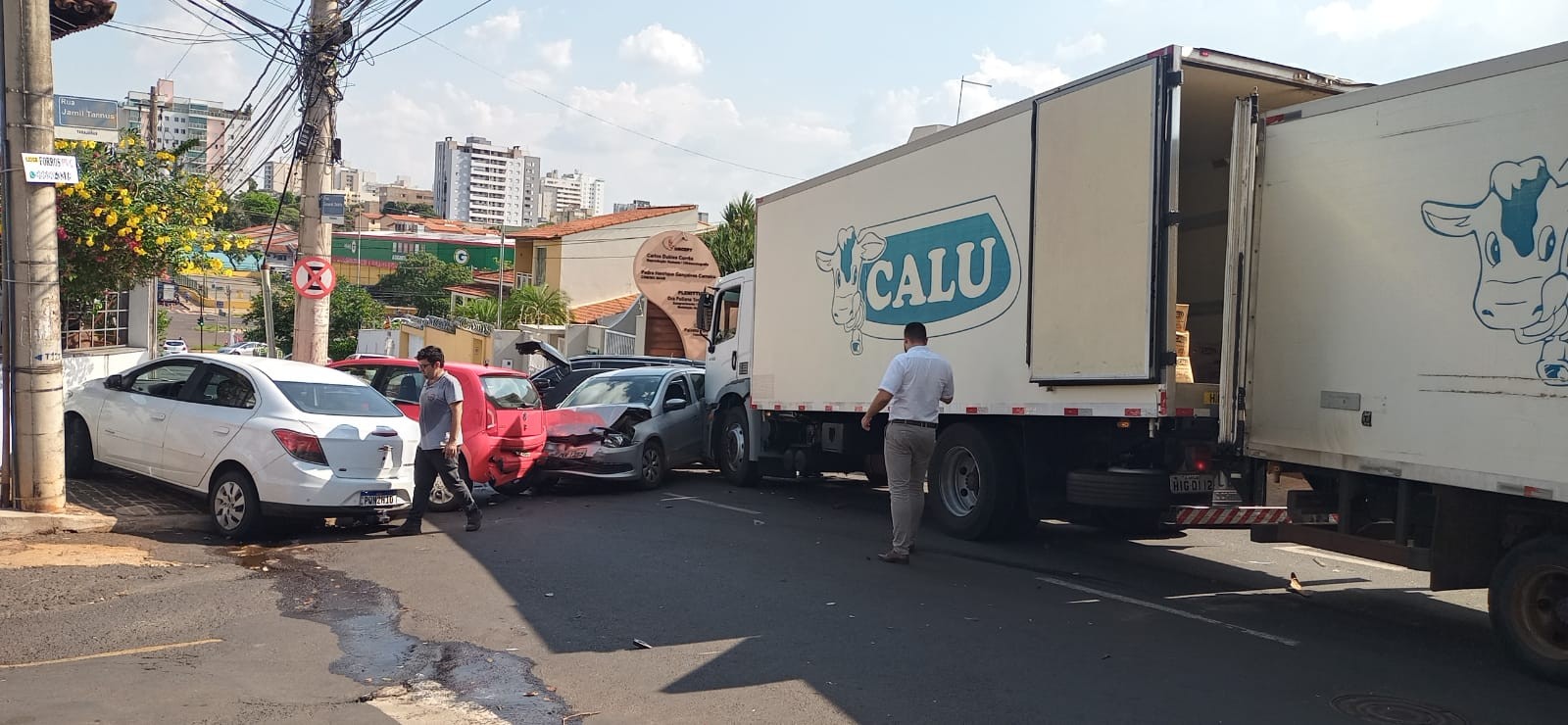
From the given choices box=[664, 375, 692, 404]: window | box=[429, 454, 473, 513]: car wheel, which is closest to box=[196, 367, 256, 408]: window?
box=[429, 454, 473, 513]: car wheel

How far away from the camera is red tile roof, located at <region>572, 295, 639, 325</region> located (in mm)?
46531

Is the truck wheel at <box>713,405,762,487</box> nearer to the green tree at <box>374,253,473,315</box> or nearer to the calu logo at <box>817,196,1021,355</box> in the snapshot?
the calu logo at <box>817,196,1021,355</box>

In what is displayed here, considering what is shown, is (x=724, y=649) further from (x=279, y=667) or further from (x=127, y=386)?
(x=127, y=386)

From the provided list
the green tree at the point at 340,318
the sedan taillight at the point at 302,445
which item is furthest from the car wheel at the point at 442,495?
the green tree at the point at 340,318

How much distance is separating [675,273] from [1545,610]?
29219 millimetres

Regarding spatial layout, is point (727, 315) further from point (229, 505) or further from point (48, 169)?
point (48, 169)

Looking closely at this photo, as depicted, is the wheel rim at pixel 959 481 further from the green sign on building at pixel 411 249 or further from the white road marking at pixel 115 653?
the green sign on building at pixel 411 249

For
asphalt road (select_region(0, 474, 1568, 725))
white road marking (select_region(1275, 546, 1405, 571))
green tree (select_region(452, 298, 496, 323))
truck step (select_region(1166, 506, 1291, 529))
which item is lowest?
white road marking (select_region(1275, 546, 1405, 571))

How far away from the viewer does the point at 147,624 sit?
6613mm

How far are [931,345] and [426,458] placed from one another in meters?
4.55

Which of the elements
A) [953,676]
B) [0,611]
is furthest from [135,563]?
[953,676]

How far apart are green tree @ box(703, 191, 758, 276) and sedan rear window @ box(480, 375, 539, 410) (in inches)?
948

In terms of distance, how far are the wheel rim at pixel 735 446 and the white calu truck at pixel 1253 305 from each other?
2455mm

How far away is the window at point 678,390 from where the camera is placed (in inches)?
593
